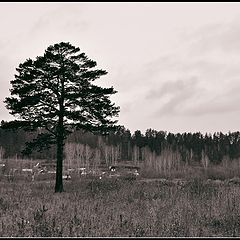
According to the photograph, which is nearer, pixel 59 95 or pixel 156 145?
pixel 59 95

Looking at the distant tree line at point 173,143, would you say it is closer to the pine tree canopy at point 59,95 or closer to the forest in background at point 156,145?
the forest in background at point 156,145

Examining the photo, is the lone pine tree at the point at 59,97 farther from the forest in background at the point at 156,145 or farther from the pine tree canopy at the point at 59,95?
the forest in background at the point at 156,145

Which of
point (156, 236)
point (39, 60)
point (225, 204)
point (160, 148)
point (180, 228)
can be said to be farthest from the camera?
point (160, 148)

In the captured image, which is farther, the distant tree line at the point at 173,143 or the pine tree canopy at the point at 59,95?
the distant tree line at the point at 173,143

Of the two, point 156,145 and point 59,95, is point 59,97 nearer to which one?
point 59,95

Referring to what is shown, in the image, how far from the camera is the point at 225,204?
37.3 ft

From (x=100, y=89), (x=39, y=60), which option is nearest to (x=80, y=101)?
(x=100, y=89)

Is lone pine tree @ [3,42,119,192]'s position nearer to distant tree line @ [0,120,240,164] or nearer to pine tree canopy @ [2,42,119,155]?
pine tree canopy @ [2,42,119,155]

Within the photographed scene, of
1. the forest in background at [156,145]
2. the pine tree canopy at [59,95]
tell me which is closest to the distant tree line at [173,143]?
the forest in background at [156,145]

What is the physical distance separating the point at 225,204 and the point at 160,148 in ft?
409

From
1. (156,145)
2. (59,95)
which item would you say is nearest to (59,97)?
(59,95)

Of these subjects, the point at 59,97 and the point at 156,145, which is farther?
the point at 156,145

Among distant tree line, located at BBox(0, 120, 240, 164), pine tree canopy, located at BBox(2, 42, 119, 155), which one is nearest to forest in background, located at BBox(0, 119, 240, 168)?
distant tree line, located at BBox(0, 120, 240, 164)

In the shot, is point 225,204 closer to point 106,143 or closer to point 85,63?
point 85,63
